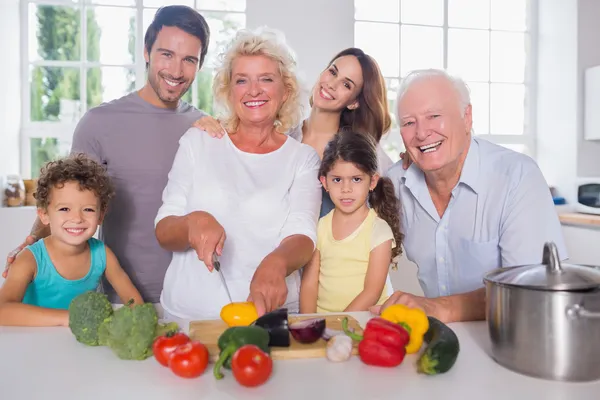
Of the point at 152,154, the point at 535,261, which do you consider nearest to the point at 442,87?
the point at 535,261

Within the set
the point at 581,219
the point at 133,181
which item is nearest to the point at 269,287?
the point at 133,181

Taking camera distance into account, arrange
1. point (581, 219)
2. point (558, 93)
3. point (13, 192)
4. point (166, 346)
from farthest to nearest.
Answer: point (558, 93), point (581, 219), point (13, 192), point (166, 346)

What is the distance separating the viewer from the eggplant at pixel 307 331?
111 centimetres

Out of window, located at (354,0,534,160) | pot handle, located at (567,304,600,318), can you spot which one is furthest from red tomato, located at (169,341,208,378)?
window, located at (354,0,534,160)

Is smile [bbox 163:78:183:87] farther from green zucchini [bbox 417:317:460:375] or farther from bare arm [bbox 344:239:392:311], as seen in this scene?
green zucchini [bbox 417:317:460:375]

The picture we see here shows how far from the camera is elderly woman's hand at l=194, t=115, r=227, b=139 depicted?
5.70ft

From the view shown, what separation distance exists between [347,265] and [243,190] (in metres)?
0.47

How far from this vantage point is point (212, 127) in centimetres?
175

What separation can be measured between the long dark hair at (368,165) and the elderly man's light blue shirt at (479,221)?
0.03 metres

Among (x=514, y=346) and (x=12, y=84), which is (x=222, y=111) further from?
(x=12, y=84)

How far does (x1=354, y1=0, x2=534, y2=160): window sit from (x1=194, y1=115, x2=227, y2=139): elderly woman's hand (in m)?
3.20

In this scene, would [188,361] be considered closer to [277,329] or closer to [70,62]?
[277,329]

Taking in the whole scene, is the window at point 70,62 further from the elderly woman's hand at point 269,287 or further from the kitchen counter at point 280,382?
the kitchen counter at point 280,382

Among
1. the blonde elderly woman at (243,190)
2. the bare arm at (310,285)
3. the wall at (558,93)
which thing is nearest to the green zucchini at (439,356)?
the blonde elderly woman at (243,190)
